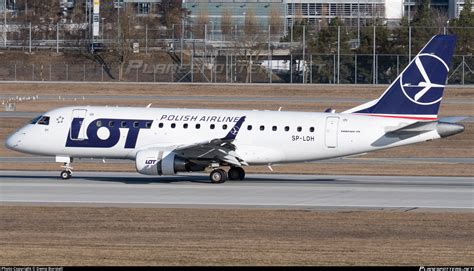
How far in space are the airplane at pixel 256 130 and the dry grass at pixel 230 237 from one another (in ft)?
31.3

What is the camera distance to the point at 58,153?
42.7 metres

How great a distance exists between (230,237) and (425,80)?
680 inches

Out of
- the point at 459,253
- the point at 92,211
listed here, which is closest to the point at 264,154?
the point at 92,211

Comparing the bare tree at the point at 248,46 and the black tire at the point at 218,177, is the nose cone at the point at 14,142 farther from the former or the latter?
the bare tree at the point at 248,46

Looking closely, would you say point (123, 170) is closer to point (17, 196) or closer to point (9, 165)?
point (9, 165)

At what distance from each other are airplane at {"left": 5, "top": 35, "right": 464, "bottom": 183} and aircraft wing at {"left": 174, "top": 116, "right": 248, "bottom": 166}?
4 cm

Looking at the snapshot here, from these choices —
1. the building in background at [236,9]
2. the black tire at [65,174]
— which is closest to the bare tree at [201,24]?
the building in background at [236,9]

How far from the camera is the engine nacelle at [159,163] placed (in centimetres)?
4000

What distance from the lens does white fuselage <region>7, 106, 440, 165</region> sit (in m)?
41.5

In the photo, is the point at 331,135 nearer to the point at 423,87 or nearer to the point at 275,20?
the point at 423,87

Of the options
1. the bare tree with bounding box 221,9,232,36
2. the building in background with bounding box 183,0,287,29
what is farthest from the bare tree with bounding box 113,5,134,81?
the building in background with bounding box 183,0,287,29

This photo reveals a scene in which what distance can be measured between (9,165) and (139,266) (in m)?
29.5

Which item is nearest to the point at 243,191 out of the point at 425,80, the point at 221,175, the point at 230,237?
the point at 221,175

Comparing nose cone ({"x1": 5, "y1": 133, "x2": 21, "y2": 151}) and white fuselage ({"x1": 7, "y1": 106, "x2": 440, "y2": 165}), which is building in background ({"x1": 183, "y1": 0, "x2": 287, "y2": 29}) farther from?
white fuselage ({"x1": 7, "y1": 106, "x2": 440, "y2": 165})
